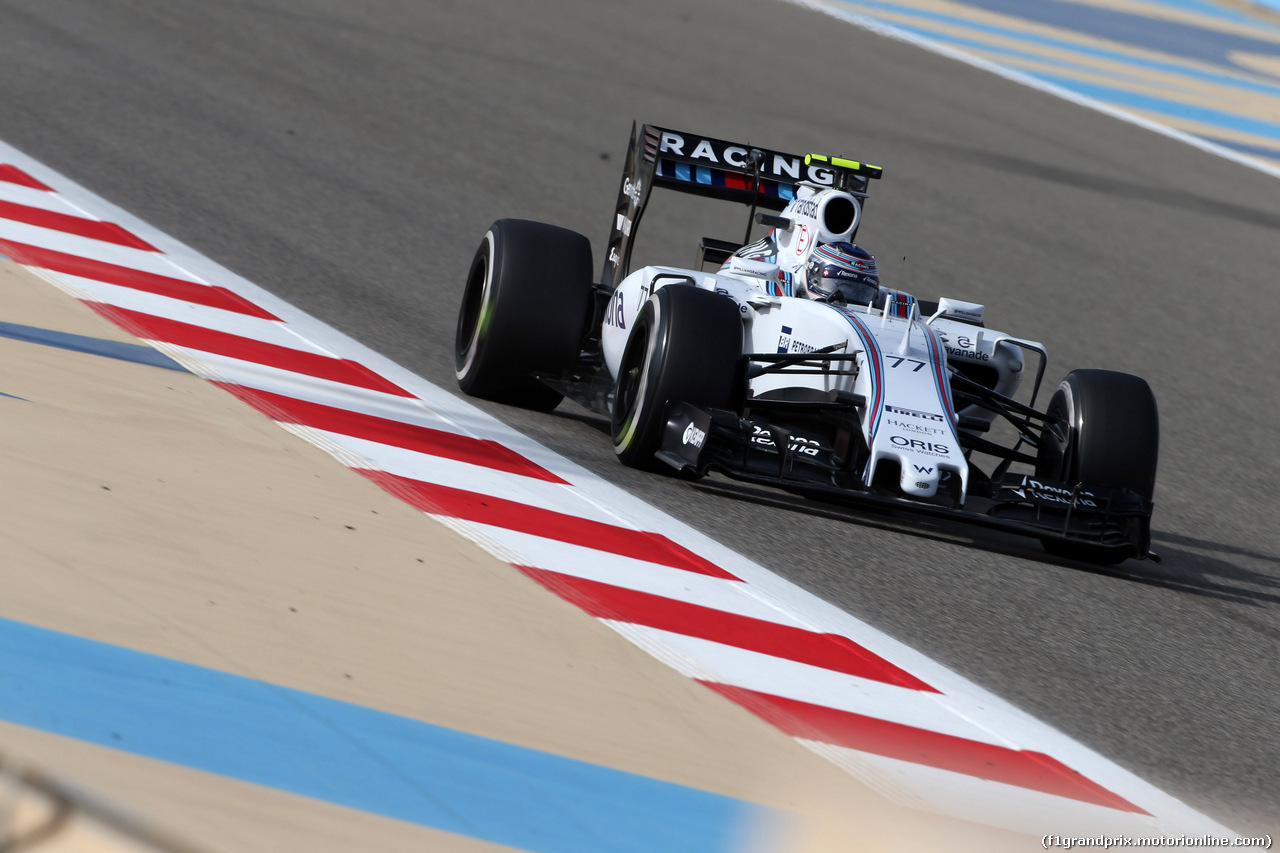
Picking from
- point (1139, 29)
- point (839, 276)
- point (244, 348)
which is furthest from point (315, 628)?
point (1139, 29)

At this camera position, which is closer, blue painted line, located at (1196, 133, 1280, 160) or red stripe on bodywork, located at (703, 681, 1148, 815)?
red stripe on bodywork, located at (703, 681, 1148, 815)

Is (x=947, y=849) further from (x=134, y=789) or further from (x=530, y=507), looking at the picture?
(x=530, y=507)

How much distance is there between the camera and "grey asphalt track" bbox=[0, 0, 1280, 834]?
5.26m

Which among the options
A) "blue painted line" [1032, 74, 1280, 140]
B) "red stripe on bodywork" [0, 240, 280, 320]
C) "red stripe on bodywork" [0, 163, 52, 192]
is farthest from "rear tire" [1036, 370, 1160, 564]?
"blue painted line" [1032, 74, 1280, 140]

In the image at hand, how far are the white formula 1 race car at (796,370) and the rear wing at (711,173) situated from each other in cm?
1

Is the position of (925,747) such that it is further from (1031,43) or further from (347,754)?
(1031,43)

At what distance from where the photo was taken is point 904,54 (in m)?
19.4

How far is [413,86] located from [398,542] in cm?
1114

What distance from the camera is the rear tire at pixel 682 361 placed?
237 inches

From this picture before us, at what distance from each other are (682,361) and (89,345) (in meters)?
2.19

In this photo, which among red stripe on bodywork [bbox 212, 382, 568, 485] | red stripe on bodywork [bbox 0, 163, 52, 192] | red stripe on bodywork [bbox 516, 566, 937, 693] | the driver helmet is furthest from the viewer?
red stripe on bodywork [bbox 0, 163, 52, 192]

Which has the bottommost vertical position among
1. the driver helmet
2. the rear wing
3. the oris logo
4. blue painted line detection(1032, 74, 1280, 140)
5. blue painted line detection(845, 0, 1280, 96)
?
the oris logo

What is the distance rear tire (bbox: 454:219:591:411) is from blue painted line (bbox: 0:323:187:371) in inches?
54.3

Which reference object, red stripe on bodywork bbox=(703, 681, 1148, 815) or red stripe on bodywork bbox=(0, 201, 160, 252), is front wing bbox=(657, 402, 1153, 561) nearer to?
red stripe on bodywork bbox=(703, 681, 1148, 815)
